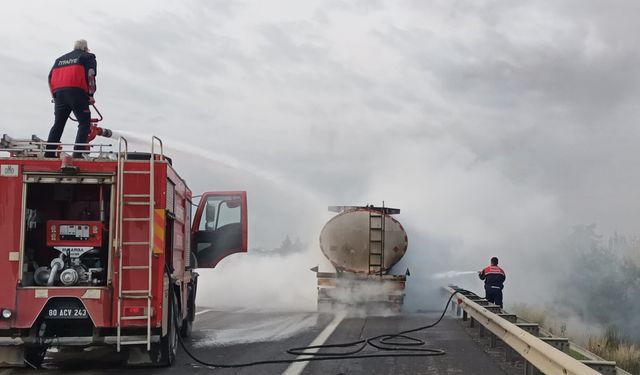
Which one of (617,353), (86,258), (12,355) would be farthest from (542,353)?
(617,353)

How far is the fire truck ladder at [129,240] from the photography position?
7.90 metres

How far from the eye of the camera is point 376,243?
727 inches

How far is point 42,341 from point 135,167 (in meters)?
2.26

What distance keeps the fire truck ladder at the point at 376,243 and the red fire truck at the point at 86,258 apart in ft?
33.6

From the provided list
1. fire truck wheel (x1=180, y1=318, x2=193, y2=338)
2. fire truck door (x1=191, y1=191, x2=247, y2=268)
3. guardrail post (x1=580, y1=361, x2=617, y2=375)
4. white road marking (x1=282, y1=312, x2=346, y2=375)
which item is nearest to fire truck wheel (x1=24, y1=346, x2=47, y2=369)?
white road marking (x1=282, y1=312, x2=346, y2=375)

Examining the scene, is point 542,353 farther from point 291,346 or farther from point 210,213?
point 210,213

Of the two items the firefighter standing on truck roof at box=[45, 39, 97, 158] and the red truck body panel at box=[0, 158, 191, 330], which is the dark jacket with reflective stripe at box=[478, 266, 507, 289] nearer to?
the red truck body panel at box=[0, 158, 191, 330]

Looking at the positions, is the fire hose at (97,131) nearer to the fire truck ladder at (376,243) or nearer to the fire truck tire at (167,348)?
the fire truck tire at (167,348)

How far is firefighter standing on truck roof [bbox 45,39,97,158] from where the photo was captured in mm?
9672

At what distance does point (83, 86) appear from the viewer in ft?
31.9

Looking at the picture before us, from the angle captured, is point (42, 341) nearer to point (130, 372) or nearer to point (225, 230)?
point (130, 372)

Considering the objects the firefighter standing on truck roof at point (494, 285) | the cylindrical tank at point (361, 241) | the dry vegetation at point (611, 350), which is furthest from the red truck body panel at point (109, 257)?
the cylindrical tank at point (361, 241)

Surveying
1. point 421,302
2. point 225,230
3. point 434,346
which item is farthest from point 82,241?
point 421,302

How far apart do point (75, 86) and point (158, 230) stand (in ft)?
9.70
